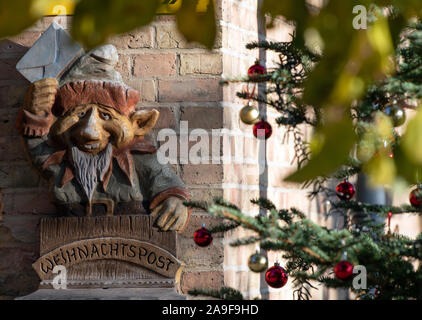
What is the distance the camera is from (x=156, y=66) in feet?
7.82

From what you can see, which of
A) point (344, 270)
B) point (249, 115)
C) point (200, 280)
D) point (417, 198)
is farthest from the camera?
point (200, 280)

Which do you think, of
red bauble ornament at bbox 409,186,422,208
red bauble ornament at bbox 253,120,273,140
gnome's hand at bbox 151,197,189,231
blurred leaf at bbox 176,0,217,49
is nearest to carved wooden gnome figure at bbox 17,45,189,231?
gnome's hand at bbox 151,197,189,231

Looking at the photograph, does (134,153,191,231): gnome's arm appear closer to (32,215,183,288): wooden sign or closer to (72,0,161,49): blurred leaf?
(32,215,183,288): wooden sign

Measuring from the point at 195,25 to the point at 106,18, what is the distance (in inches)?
4.9

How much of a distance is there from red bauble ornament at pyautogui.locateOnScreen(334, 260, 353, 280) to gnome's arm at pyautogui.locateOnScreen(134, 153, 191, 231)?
0.78 metres

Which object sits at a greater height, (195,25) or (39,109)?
(39,109)

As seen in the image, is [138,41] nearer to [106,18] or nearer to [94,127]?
[94,127]

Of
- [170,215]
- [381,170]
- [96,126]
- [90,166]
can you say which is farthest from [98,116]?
[381,170]

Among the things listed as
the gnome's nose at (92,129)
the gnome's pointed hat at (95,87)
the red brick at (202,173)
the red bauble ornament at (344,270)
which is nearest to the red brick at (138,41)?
the gnome's pointed hat at (95,87)

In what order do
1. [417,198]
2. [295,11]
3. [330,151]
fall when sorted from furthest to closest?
[417,198] → [295,11] → [330,151]

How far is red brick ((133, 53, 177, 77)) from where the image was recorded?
238cm

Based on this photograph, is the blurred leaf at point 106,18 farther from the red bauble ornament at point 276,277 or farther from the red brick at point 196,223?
the red brick at point 196,223

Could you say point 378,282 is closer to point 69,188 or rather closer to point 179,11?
point 69,188

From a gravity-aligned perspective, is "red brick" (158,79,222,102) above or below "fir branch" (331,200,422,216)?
above
